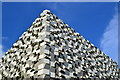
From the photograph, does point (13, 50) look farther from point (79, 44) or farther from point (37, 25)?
point (79, 44)

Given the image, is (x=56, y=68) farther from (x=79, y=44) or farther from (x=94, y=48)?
(x=94, y=48)

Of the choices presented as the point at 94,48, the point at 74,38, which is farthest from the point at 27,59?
the point at 94,48

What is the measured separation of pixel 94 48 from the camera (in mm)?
20609

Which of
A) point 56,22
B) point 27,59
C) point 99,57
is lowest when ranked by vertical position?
point 27,59

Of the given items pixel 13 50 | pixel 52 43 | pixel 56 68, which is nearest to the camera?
pixel 56 68

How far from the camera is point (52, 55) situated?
13766mm

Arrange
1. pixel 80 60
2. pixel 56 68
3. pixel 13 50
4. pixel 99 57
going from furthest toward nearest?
pixel 99 57, pixel 13 50, pixel 80 60, pixel 56 68

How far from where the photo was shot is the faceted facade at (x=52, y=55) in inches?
528

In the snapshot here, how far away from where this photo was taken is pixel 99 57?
67.2 ft

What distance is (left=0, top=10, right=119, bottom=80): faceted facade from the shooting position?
1341cm

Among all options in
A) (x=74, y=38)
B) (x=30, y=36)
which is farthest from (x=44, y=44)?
(x=74, y=38)

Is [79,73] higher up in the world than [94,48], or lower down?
lower down

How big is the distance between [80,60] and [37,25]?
3.75 metres

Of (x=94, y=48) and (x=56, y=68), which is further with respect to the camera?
(x=94, y=48)
